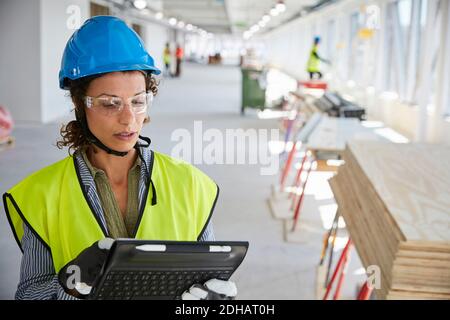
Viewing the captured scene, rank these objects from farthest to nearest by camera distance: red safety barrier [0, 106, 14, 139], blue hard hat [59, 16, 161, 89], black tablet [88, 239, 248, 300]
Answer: red safety barrier [0, 106, 14, 139] < blue hard hat [59, 16, 161, 89] < black tablet [88, 239, 248, 300]

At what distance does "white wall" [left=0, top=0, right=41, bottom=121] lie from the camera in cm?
993

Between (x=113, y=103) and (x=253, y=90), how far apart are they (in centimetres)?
1188

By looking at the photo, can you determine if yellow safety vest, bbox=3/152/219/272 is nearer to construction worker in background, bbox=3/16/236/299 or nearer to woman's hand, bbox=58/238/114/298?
construction worker in background, bbox=3/16/236/299

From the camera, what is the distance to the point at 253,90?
13156 mm

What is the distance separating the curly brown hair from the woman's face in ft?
0.07

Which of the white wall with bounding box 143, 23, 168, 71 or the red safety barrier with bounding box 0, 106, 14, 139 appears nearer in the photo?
the red safety barrier with bounding box 0, 106, 14, 139

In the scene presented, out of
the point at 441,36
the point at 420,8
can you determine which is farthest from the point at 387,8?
the point at 441,36

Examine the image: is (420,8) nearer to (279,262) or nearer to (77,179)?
(279,262)

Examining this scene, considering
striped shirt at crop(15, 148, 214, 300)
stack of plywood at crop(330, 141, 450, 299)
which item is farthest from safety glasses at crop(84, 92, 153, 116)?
stack of plywood at crop(330, 141, 450, 299)

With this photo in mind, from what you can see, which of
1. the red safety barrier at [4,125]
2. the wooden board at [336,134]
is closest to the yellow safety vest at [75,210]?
the wooden board at [336,134]

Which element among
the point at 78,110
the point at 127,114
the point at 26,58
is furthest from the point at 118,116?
the point at 26,58

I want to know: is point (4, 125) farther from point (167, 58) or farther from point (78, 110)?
point (167, 58)

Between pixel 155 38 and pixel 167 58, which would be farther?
pixel 155 38

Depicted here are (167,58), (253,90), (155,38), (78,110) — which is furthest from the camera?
(155,38)
